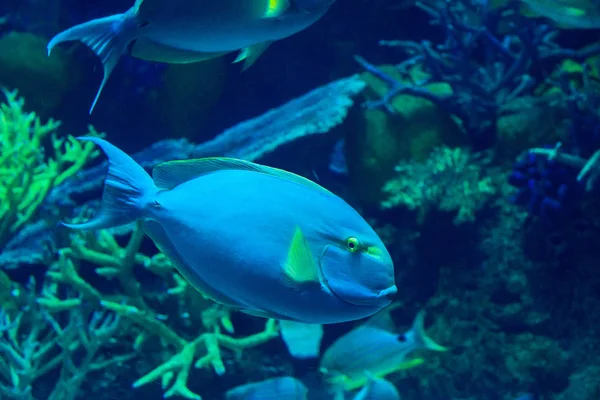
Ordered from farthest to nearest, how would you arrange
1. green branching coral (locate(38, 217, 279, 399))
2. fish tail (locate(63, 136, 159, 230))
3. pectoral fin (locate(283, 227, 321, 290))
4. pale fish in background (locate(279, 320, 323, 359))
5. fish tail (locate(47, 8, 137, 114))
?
pale fish in background (locate(279, 320, 323, 359)) < green branching coral (locate(38, 217, 279, 399)) < fish tail (locate(47, 8, 137, 114)) < fish tail (locate(63, 136, 159, 230)) < pectoral fin (locate(283, 227, 321, 290))

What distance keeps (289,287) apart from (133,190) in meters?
0.46

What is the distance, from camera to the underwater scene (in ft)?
4.09

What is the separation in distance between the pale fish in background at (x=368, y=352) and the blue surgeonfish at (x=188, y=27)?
150 centimetres

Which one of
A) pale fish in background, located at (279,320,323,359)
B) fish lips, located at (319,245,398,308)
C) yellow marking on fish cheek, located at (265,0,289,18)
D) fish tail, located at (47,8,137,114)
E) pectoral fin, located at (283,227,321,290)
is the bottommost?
pale fish in background, located at (279,320,323,359)

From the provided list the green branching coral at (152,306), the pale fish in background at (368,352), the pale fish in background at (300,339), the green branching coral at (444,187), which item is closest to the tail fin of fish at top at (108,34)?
the green branching coral at (152,306)

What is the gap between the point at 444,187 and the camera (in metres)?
3.45

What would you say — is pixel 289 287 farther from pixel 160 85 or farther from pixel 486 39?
pixel 160 85

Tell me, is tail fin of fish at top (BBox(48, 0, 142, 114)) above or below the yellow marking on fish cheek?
below

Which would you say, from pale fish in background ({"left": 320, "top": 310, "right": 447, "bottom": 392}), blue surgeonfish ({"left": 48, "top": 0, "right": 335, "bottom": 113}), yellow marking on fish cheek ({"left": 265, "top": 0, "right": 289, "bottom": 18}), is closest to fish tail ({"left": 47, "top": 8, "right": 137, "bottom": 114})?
blue surgeonfish ({"left": 48, "top": 0, "right": 335, "bottom": 113})

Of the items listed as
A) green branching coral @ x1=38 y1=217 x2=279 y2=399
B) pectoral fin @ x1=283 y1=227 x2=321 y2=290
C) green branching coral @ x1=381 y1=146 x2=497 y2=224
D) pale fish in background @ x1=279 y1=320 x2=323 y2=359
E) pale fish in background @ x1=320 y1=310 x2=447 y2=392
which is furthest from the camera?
green branching coral @ x1=381 y1=146 x2=497 y2=224

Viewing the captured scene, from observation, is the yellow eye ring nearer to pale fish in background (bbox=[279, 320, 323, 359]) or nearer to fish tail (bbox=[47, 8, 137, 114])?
fish tail (bbox=[47, 8, 137, 114])

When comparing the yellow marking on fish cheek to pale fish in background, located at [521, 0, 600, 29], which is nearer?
the yellow marking on fish cheek

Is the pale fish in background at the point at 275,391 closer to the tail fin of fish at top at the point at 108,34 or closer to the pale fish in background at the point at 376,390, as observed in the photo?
the pale fish in background at the point at 376,390

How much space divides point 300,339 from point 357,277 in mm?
1795
